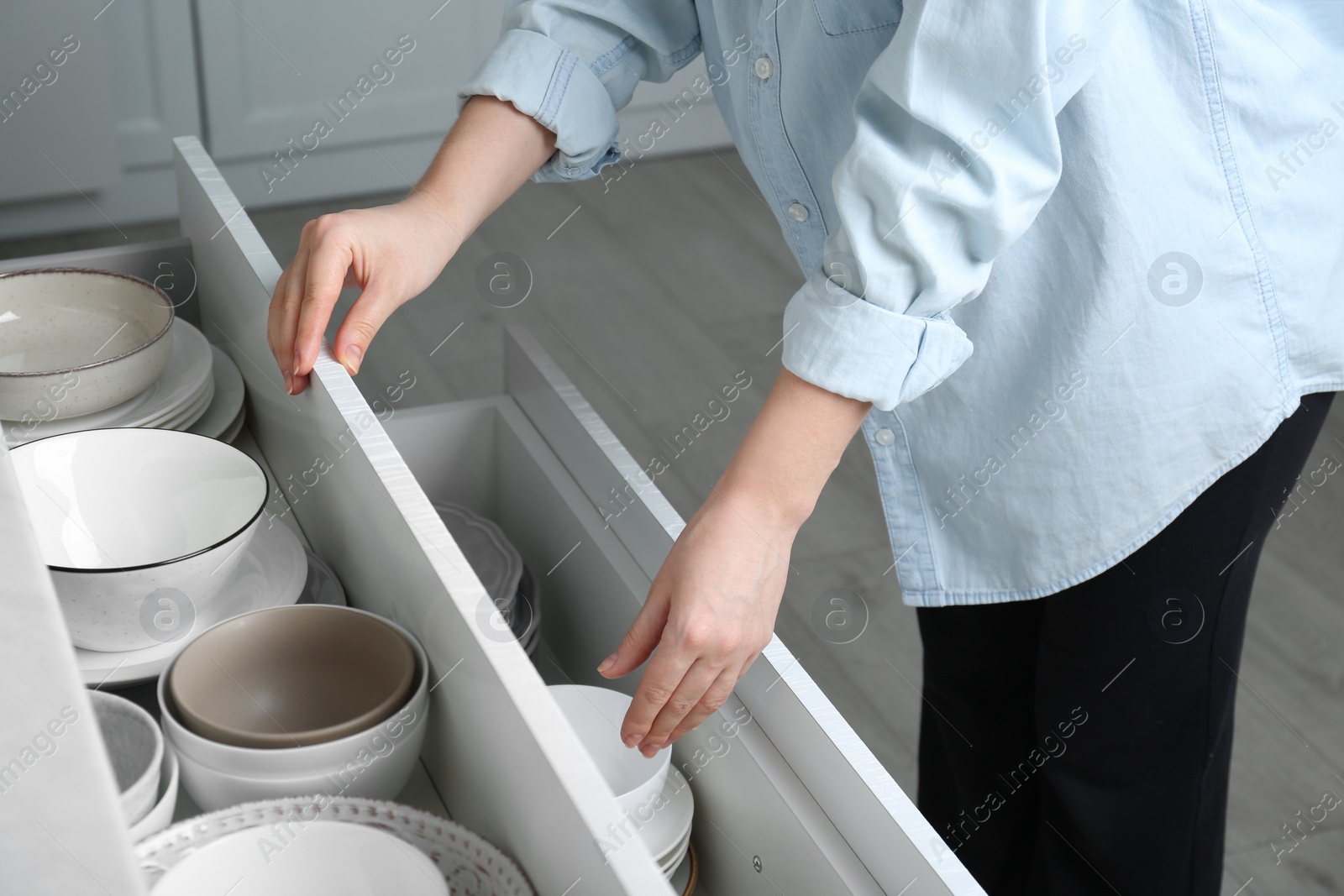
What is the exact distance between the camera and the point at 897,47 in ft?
2.16

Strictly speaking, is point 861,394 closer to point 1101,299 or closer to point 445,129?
point 1101,299

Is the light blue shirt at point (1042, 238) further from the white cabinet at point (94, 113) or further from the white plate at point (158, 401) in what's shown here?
the white cabinet at point (94, 113)

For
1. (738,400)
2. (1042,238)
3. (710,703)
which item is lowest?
(738,400)

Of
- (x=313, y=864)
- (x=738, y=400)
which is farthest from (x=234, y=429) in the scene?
(x=738, y=400)

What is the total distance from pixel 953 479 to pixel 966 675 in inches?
10.3

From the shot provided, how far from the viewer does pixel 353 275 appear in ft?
3.17

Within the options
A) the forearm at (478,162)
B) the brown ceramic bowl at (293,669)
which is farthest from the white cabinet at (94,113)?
the brown ceramic bowl at (293,669)

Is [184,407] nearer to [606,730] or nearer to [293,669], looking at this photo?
[293,669]

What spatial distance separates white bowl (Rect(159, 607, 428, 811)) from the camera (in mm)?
701

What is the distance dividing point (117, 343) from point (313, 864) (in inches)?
24.5

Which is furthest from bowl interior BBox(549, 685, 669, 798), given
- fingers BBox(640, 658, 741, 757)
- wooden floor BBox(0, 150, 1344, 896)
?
wooden floor BBox(0, 150, 1344, 896)

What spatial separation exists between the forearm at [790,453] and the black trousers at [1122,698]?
30cm

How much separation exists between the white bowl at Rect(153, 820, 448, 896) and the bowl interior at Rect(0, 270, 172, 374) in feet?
1.91

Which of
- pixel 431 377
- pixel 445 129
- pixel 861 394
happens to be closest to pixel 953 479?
pixel 861 394
